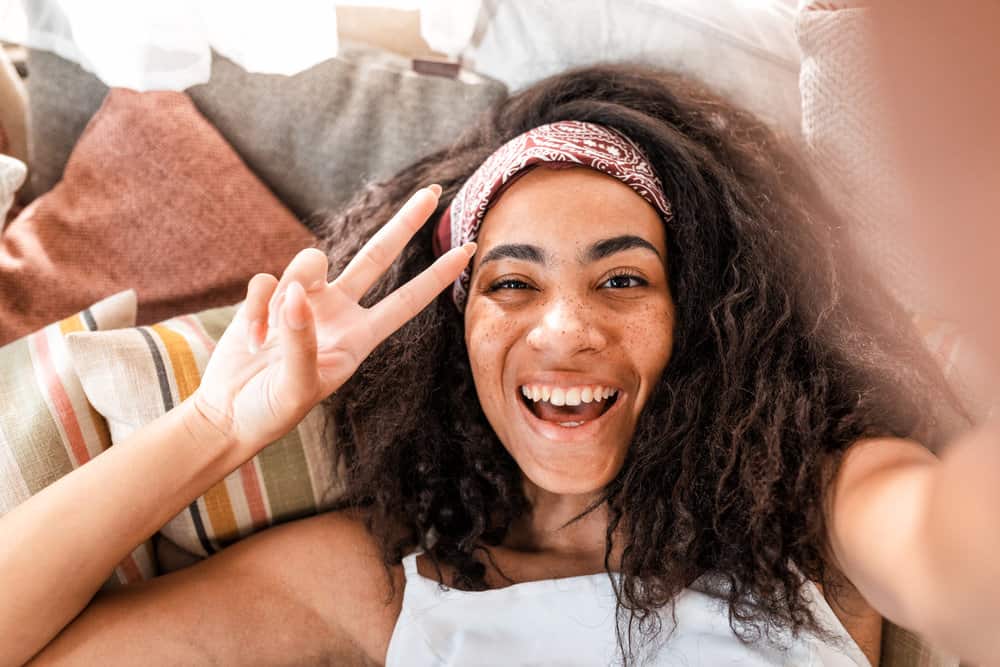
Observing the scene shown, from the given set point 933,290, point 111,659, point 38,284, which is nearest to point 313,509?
point 111,659

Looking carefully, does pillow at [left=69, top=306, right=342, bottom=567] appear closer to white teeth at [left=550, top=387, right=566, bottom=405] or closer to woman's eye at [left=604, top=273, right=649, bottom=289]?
white teeth at [left=550, top=387, right=566, bottom=405]

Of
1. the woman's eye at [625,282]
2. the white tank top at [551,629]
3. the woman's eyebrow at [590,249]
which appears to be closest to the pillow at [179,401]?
the white tank top at [551,629]

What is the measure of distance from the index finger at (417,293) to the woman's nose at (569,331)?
0.47ft

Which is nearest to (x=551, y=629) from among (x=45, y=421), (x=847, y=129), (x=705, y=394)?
(x=705, y=394)

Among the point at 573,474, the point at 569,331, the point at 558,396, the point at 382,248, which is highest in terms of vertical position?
the point at 382,248

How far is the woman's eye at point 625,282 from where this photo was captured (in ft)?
4.24

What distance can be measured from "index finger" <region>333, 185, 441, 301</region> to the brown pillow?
528 mm

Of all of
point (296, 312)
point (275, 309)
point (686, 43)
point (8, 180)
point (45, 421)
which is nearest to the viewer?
point (296, 312)

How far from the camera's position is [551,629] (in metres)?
1.35

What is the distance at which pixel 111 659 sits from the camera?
1241 millimetres

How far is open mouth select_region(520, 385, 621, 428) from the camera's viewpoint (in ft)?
4.19

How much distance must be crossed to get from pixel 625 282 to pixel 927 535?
578mm

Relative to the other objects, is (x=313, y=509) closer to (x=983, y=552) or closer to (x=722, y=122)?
(x=722, y=122)

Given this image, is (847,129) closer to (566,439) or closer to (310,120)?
(566,439)
